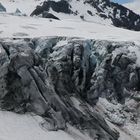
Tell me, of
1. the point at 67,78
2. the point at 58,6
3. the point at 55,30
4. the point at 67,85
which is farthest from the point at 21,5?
the point at 67,85

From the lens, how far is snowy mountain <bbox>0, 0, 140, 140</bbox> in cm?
3684

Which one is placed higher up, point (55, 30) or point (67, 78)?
point (55, 30)

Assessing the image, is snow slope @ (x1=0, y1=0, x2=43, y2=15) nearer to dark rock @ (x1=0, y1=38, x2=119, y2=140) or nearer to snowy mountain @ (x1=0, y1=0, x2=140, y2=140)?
snowy mountain @ (x1=0, y1=0, x2=140, y2=140)

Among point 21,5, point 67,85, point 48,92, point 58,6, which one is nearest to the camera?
point 48,92

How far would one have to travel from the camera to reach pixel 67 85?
43.8 metres

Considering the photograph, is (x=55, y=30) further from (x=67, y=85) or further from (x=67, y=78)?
(x=67, y=85)

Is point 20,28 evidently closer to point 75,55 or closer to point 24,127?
point 75,55

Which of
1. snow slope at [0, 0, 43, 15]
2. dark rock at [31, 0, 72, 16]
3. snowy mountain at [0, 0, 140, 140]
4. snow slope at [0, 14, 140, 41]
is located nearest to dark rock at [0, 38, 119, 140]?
snowy mountain at [0, 0, 140, 140]

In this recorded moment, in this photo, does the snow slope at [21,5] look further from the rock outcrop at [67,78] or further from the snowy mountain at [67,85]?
the rock outcrop at [67,78]

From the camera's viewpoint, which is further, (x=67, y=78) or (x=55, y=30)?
(x=55, y=30)

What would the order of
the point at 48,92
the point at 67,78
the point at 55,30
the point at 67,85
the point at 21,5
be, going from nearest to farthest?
the point at 48,92
the point at 67,85
the point at 67,78
the point at 55,30
the point at 21,5

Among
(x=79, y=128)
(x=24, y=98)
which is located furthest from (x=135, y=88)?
(x=24, y=98)

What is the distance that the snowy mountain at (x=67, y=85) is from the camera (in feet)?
121

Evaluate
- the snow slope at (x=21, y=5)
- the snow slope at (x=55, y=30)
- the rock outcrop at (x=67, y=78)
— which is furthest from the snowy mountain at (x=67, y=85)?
the snow slope at (x=21, y=5)
